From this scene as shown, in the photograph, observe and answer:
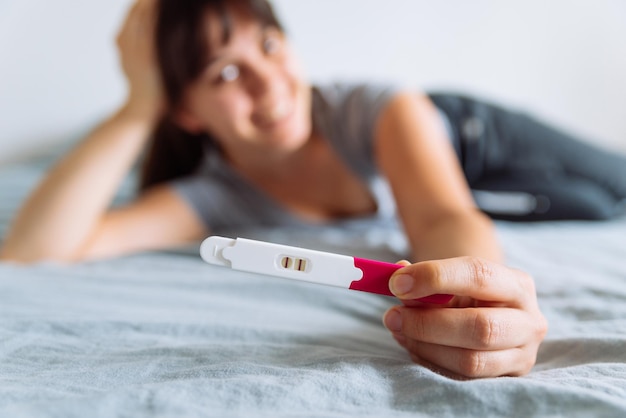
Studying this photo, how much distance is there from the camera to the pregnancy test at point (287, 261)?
34cm

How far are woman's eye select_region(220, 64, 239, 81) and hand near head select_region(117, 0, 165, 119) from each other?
5.0 inches

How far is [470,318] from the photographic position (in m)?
0.37

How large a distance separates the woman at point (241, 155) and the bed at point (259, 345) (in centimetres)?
10

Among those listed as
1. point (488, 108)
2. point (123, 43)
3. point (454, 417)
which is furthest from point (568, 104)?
point (454, 417)

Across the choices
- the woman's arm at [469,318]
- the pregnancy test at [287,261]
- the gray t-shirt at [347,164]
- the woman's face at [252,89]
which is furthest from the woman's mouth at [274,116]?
the pregnancy test at [287,261]

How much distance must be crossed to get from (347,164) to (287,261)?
0.66 m

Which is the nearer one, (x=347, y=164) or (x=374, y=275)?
(x=374, y=275)

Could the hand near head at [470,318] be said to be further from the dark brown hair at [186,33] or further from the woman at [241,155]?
the dark brown hair at [186,33]

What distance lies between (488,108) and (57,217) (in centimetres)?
91

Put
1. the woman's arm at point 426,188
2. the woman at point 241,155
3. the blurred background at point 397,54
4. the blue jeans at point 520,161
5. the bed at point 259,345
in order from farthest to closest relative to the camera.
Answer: the blurred background at point 397,54
the blue jeans at point 520,161
the woman at point 241,155
the woman's arm at point 426,188
the bed at point 259,345

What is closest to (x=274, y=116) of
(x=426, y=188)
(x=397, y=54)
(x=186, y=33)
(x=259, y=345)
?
(x=186, y=33)

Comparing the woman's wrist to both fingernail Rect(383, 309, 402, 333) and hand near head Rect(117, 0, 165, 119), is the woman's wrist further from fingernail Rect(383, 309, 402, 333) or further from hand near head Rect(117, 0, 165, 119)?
fingernail Rect(383, 309, 402, 333)

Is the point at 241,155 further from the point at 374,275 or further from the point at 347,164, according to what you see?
the point at 374,275

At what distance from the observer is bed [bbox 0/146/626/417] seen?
0.32m
